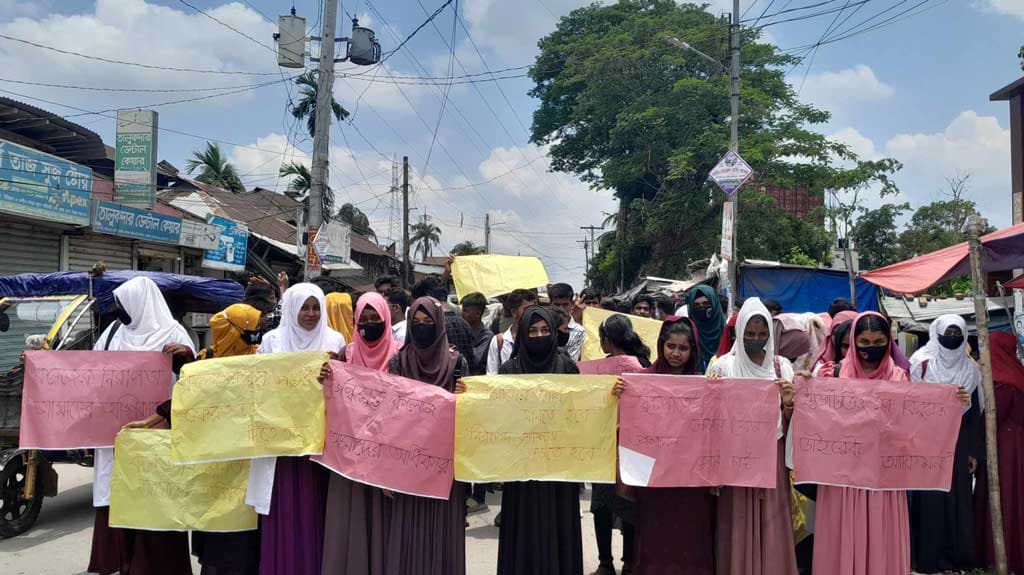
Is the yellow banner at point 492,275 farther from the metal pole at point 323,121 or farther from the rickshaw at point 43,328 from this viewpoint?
the metal pole at point 323,121

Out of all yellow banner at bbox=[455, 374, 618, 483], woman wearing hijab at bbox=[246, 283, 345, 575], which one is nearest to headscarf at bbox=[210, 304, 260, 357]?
woman wearing hijab at bbox=[246, 283, 345, 575]

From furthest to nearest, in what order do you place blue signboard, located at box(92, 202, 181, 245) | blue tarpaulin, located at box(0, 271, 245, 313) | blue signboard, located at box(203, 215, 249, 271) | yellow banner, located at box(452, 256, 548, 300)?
blue signboard, located at box(203, 215, 249, 271) → blue signboard, located at box(92, 202, 181, 245) → yellow banner, located at box(452, 256, 548, 300) → blue tarpaulin, located at box(0, 271, 245, 313)

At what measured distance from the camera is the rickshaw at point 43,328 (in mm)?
5574

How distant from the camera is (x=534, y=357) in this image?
4.14 meters

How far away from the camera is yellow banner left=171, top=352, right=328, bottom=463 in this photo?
3.76m

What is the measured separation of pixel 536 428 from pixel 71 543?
3.99 meters

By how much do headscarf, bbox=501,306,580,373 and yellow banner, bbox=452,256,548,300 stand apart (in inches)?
158

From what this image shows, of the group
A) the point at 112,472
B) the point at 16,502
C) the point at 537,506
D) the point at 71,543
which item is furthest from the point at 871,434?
the point at 16,502

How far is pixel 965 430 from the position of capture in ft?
15.6

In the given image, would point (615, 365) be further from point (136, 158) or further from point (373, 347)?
point (136, 158)

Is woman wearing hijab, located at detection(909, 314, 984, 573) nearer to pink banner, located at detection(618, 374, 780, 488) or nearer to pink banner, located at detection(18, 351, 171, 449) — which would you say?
pink banner, located at detection(618, 374, 780, 488)

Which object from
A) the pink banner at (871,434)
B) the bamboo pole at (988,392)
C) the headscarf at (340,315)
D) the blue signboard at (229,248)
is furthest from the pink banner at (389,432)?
the blue signboard at (229,248)

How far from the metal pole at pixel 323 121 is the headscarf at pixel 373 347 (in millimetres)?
8754

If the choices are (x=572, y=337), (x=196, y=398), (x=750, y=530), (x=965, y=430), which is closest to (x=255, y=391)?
(x=196, y=398)
